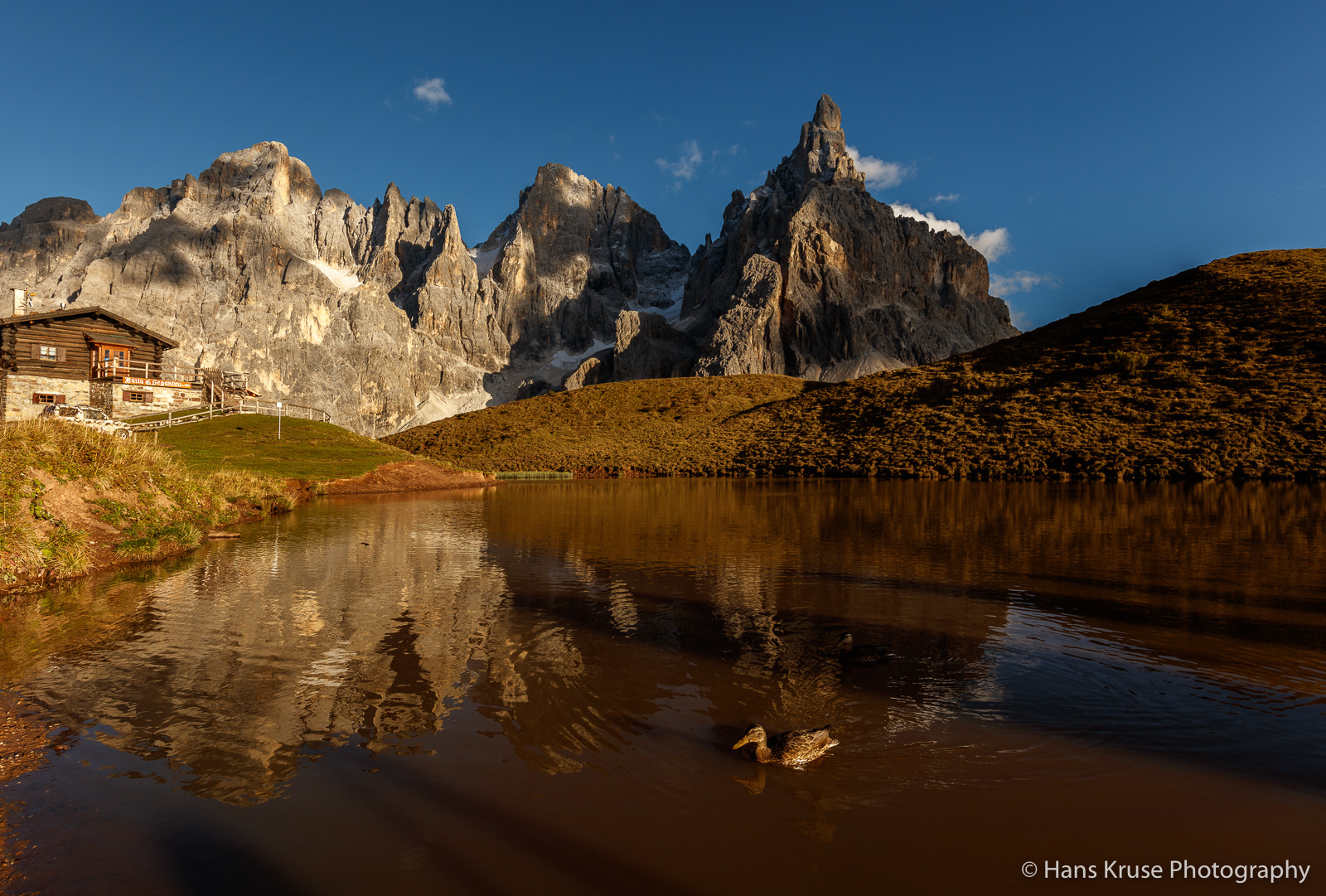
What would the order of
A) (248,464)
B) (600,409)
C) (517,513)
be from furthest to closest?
(600,409) < (248,464) < (517,513)

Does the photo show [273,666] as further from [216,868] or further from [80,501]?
[80,501]

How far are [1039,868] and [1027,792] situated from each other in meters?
0.90

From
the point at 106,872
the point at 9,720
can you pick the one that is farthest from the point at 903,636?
the point at 9,720

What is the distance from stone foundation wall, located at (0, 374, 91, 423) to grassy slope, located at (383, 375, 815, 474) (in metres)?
31.3

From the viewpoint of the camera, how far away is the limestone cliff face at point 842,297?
164 metres

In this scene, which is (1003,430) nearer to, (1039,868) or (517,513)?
(517,513)

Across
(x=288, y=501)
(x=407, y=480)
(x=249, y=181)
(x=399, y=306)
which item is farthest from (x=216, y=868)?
(x=249, y=181)

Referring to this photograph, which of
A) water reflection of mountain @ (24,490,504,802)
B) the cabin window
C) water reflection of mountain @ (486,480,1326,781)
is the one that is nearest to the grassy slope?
the cabin window

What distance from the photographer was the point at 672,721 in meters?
6.50

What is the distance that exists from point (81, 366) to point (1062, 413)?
76675mm

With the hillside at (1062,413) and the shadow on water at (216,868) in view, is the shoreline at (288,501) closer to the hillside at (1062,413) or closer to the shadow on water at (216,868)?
the shadow on water at (216,868)

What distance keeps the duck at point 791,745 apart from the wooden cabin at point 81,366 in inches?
2114

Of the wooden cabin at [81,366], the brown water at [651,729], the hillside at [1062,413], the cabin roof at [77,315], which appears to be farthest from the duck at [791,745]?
the cabin roof at [77,315]

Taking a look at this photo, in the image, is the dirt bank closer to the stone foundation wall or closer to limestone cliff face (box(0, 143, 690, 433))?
the stone foundation wall
